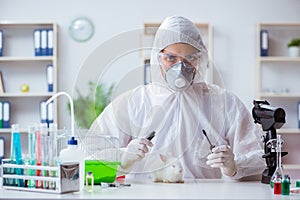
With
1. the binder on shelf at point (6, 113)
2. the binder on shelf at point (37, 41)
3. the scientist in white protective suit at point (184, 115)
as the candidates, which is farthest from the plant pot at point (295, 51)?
the scientist in white protective suit at point (184, 115)

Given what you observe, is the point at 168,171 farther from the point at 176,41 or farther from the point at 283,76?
the point at 283,76

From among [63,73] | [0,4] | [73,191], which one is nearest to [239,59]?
[63,73]

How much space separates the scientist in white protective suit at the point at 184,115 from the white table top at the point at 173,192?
17cm

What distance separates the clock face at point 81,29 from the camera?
4.81 metres

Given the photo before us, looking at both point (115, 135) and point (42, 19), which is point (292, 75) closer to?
point (42, 19)

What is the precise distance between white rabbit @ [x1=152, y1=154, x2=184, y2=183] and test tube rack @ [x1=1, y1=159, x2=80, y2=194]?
40 cm

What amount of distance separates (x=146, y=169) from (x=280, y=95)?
2751mm

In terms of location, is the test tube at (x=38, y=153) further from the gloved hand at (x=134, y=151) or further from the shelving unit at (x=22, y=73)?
the shelving unit at (x=22, y=73)

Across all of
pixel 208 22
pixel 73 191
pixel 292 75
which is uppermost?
pixel 208 22

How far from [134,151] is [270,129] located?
1.56ft

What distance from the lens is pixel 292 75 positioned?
191 inches

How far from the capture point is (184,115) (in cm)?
249

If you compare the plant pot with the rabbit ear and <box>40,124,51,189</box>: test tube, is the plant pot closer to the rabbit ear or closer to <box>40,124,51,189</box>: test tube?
the rabbit ear

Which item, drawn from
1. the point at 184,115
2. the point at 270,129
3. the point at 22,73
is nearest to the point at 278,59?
the point at 22,73
